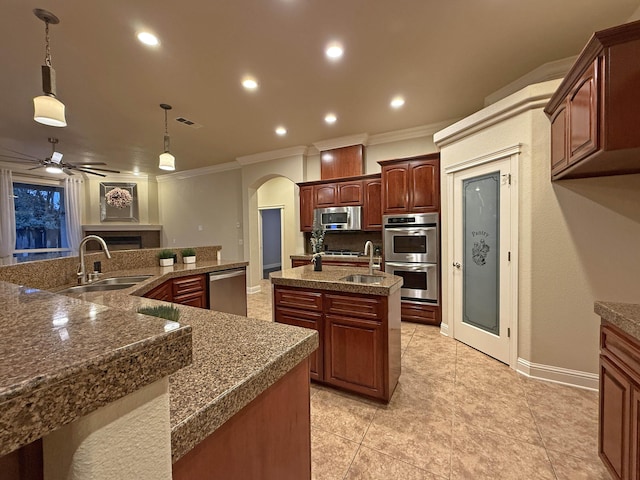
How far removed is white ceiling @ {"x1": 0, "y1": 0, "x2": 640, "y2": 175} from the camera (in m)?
2.02

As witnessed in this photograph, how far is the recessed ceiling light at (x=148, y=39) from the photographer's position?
7.29ft

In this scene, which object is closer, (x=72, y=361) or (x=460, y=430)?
(x=72, y=361)

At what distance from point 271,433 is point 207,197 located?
657 cm

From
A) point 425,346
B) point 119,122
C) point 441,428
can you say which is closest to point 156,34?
point 119,122

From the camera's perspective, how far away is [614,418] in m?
1.28

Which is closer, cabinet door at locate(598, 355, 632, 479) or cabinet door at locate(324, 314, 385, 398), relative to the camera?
cabinet door at locate(598, 355, 632, 479)

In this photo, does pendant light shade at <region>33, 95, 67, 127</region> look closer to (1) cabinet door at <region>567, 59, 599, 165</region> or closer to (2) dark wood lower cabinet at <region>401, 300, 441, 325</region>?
(1) cabinet door at <region>567, 59, 599, 165</region>

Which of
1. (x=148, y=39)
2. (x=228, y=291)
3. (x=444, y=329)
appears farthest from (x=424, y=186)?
(x=148, y=39)

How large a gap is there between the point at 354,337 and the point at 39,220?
735 centimetres

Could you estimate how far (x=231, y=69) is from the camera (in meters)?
2.70

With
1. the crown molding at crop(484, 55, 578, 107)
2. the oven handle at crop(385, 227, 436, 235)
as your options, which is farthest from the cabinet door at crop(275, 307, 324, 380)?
the crown molding at crop(484, 55, 578, 107)

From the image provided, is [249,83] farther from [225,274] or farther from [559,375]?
[559,375]

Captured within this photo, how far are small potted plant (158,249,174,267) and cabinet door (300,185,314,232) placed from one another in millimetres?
2362

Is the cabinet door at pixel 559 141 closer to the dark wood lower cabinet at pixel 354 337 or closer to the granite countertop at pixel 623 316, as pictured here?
the granite countertop at pixel 623 316
